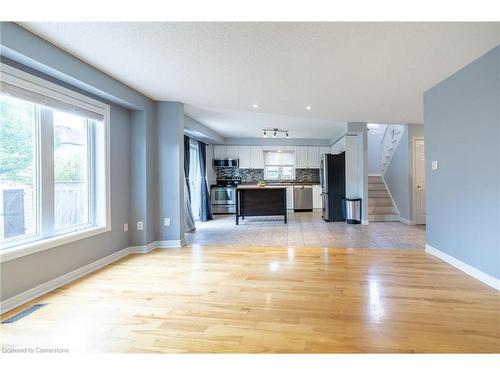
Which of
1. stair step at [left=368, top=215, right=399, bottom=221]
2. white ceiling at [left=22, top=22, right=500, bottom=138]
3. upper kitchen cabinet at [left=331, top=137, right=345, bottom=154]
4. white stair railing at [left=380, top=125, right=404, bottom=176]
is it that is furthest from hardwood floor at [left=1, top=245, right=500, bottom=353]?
white stair railing at [left=380, top=125, right=404, bottom=176]

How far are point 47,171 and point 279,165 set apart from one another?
6.67 metres

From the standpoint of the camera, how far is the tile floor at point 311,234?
12.7ft

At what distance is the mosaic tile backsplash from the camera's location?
8.15 m

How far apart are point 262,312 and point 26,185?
2.33 metres

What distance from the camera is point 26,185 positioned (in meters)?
2.20

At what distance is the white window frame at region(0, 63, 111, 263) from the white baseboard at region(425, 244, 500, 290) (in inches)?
160

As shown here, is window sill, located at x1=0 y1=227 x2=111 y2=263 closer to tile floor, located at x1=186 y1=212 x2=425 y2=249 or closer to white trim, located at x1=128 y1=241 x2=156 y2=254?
white trim, located at x1=128 y1=241 x2=156 y2=254

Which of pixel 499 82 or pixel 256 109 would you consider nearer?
pixel 499 82

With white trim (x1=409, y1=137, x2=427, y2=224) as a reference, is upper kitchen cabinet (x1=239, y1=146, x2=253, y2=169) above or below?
above

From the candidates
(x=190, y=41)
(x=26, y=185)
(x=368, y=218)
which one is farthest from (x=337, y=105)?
(x=26, y=185)

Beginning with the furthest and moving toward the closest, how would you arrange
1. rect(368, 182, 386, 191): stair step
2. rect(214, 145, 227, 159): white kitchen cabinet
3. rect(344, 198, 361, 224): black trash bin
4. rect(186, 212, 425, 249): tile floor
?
1. rect(214, 145, 227, 159): white kitchen cabinet
2. rect(368, 182, 386, 191): stair step
3. rect(344, 198, 361, 224): black trash bin
4. rect(186, 212, 425, 249): tile floor

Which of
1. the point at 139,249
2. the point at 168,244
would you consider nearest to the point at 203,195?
the point at 168,244

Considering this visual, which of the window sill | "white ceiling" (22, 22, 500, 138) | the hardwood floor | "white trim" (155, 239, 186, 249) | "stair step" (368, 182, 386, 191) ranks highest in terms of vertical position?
"white ceiling" (22, 22, 500, 138)

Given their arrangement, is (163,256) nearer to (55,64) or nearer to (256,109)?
(55,64)
